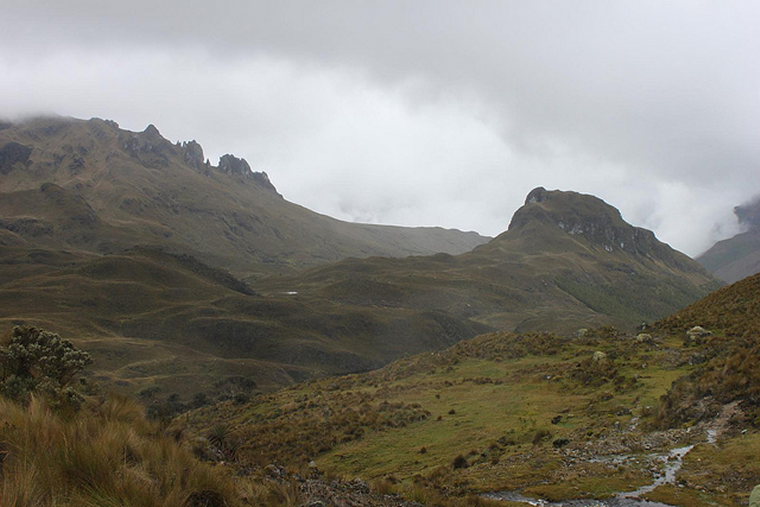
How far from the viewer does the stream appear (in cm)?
1130

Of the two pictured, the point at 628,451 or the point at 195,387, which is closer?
the point at 628,451

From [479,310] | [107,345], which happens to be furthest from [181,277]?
[479,310]

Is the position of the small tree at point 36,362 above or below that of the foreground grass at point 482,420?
above

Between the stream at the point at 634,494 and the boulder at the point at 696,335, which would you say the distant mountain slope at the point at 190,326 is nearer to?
the boulder at the point at 696,335

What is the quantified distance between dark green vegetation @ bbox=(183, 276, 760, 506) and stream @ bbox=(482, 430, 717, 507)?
0.22 m

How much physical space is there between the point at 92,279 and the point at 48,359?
156m

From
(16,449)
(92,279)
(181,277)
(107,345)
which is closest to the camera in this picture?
(16,449)

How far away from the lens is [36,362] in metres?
12.0

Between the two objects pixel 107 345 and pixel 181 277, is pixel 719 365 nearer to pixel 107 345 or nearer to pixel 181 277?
pixel 107 345

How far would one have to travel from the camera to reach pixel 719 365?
1872 centimetres

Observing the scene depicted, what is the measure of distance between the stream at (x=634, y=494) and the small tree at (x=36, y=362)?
34.8 feet

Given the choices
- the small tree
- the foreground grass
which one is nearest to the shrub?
the foreground grass

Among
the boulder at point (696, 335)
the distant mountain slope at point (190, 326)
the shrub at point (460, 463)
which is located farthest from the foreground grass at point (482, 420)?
the distant mountain slope at point (190, 326)

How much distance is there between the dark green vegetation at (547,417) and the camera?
13.1 meters
